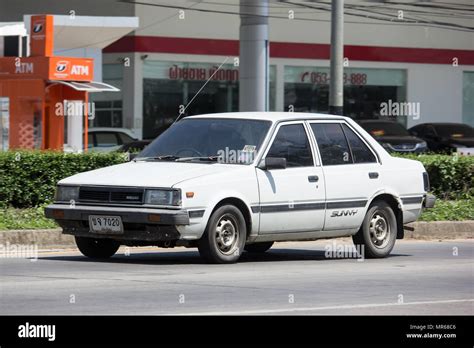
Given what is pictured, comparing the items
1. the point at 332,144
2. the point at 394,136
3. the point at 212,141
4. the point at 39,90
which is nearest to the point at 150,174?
the point at 212,141

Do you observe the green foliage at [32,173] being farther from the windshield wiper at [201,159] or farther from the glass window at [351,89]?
the glass window at [351,89]

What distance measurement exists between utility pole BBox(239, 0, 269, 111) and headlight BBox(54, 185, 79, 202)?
19.1m

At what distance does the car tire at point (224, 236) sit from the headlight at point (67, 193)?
142 centimetres

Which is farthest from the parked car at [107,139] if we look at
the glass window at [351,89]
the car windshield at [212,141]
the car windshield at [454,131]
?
the car windshield at [212,141]

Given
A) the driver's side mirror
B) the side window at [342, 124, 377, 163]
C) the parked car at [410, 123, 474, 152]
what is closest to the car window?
the parked car at [410, 123, 474, 152]

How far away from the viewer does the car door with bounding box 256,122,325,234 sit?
533 inches

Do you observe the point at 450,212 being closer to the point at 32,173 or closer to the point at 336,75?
the point at 336,75

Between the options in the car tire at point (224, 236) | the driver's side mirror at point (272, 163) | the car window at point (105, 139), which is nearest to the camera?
the car tire at point (224, 236)

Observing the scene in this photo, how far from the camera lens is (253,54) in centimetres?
3294

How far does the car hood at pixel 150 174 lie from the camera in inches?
504

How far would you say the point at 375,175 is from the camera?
14633mm
